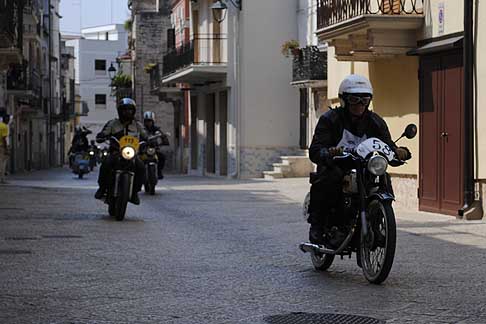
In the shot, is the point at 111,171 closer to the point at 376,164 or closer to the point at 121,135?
the point at 121,135

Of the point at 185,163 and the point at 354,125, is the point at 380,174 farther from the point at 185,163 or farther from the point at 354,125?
the point at 185,163

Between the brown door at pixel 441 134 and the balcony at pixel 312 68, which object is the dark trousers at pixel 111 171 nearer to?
the brown door at pixel 441 134

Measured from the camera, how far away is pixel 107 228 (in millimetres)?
13805

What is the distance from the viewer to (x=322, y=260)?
941cm

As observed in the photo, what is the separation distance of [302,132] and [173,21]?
1632cm

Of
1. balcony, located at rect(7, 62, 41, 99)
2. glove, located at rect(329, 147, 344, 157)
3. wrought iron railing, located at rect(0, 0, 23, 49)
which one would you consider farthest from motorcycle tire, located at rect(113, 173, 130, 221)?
balcony, located at rect(7, 62, 41, 99)

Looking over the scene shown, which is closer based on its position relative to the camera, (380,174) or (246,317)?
(246,317)

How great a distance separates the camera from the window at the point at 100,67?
102m

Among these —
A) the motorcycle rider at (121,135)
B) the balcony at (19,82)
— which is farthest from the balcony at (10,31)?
the balcony at (19,82)

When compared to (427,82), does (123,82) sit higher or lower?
higher

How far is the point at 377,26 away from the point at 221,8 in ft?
56.3

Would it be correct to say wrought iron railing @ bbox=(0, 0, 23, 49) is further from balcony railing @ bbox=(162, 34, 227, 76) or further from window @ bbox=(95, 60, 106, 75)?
window @ bbox=(95, 60, 106, 75)

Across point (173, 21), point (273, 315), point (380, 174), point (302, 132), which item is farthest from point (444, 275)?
point (173, 21)

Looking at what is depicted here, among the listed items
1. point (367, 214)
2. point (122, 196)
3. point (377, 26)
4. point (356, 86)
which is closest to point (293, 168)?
point (377, 26)
